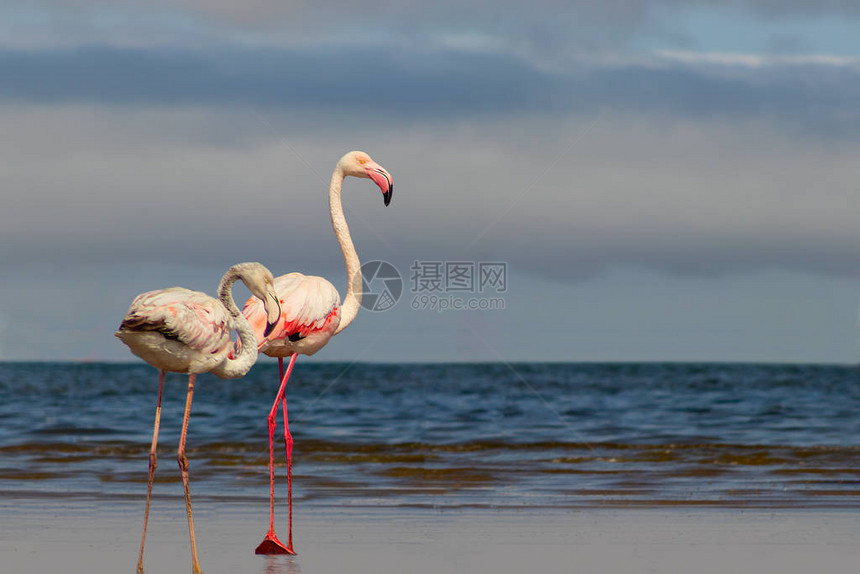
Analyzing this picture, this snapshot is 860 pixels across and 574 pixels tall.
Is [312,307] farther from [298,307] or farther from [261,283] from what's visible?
[261,283]

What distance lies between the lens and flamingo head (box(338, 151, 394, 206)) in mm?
8477

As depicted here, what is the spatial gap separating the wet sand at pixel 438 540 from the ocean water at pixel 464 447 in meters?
0.92

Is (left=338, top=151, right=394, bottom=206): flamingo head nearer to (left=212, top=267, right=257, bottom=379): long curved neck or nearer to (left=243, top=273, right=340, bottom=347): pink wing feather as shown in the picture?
(left=243, top=273, right=340, bottom=347): pink wing feather

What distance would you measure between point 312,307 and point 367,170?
1.34m

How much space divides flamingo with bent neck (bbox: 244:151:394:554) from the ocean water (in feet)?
8.97

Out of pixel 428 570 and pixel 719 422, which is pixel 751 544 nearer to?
pixel 428 570

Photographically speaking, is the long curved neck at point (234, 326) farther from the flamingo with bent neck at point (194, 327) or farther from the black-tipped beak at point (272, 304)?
the black-tipped beak at point (272, 304)

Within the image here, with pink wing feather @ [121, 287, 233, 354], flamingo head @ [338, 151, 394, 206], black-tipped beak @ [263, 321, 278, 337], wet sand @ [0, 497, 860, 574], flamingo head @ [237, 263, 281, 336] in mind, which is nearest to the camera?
pink wing feather @ [121, 287, 233, 354]

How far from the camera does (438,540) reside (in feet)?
26.9

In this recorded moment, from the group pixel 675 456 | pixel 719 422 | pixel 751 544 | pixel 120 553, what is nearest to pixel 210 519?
pixel 120 553

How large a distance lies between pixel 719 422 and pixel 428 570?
15862mm

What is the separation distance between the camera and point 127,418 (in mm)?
22578

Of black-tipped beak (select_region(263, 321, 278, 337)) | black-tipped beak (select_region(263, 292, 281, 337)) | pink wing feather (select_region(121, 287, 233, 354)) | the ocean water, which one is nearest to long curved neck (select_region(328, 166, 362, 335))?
black-tipped beak (select_region(263, 321, 278, 337))

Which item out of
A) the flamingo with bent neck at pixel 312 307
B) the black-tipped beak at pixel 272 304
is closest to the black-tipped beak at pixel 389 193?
the flamingo with bent neck at pixel 312 307
